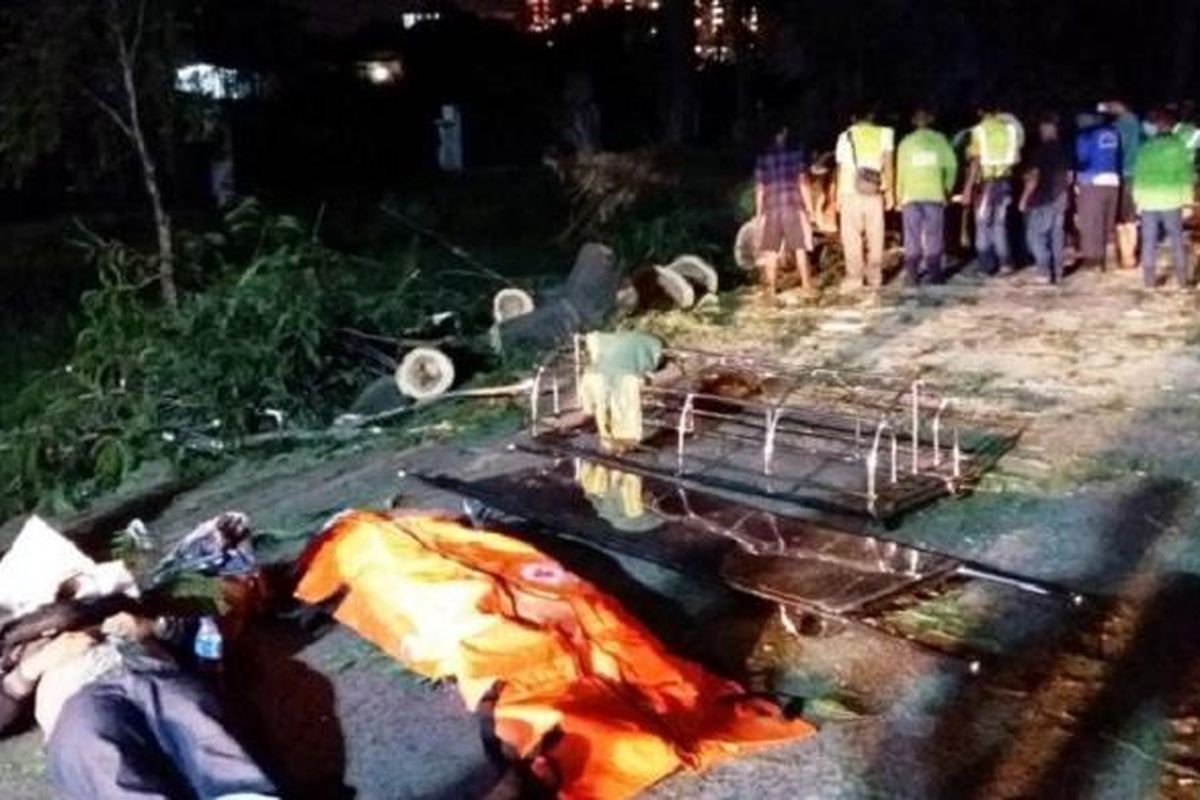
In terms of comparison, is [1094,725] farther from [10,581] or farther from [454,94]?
[454,94]

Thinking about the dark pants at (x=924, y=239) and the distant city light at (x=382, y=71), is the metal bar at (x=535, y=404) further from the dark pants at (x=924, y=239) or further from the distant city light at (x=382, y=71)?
the distant city light at (x=382, y=71)

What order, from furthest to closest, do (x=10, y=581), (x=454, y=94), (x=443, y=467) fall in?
(x=454, y=94) < (x=443, y=467) < (x=10, y=581)

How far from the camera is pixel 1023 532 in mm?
7027

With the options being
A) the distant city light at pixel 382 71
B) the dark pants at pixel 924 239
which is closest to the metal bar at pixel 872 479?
the dark pants at pixel 924 239

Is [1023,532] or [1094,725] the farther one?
[1023,532]

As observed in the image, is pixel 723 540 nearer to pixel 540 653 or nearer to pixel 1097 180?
pixel 540 653

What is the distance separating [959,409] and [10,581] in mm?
5299

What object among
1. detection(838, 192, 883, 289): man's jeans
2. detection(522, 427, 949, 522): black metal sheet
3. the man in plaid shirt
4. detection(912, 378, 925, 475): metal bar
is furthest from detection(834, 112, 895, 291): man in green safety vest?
detection(912, 378, 925, 475): metal bar

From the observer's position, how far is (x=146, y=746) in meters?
5.03

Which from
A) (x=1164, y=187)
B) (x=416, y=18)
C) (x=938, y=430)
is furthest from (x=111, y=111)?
(x=416, y=18)

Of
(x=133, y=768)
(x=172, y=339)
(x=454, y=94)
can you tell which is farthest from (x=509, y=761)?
(x=454, y=94)

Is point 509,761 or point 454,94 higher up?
point 454,94

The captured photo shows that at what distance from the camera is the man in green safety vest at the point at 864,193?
12.6 m

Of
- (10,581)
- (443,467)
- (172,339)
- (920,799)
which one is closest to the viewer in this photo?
(920,799)
